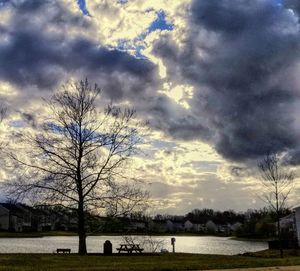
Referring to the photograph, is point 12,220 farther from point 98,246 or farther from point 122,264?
point 122,264

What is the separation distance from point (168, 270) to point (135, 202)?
1508 centimetres

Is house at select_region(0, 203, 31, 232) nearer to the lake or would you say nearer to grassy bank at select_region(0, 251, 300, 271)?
the lake

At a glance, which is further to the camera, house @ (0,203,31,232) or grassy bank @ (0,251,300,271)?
house @ (0,203,31,232)

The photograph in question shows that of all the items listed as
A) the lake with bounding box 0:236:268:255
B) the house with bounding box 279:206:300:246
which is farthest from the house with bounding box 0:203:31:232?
the house with bounding box 279:206:300:246

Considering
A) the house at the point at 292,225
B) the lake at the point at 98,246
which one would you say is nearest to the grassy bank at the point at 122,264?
the lake at the point at 98,246

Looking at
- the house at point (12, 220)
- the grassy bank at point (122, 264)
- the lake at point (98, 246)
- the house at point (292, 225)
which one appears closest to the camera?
the grassy bank at point (122, 264)

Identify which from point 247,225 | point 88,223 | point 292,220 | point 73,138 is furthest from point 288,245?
point 247,225

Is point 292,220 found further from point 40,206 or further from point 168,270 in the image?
point 168,270

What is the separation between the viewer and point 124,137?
33.5 metres

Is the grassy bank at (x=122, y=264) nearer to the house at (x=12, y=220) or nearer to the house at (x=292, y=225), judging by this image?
the house at (x=292, y=225)

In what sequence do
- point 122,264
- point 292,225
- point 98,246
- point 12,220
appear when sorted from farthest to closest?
point 12,220 → point 292,225 → point 98,246 → point 122,264

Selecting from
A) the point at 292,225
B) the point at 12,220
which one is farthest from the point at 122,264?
the point at 12,220

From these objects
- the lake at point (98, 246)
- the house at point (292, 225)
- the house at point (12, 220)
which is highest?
the house at point (12, 220)

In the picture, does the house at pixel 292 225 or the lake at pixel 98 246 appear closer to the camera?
the lake at pixel 98 246
